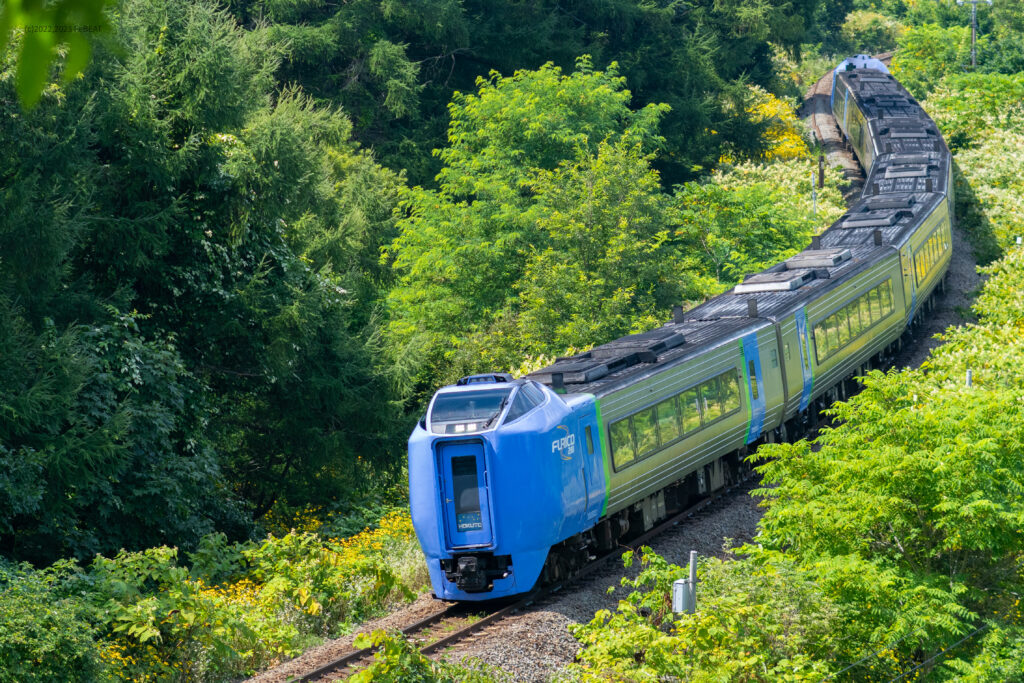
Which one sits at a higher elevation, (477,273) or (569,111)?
(569,111)

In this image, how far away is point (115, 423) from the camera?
16641 mm

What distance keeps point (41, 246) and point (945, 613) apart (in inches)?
513

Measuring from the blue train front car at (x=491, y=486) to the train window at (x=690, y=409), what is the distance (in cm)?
332

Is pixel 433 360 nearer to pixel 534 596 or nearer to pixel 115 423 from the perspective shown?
pixel 115 423

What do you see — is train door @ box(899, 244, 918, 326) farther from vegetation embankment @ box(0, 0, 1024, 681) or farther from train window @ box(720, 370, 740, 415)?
train window @ box(720, 370, 740, 415)

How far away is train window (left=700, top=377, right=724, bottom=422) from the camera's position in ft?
58.5

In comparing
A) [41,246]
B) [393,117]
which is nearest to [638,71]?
[393,117]

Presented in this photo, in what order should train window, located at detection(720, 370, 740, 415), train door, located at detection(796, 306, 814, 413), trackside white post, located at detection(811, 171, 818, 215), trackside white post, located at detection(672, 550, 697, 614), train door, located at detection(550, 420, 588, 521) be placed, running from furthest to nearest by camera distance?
1. trackside white post, located at detection(811, 171, 818, 215)
2. train door, located at detection(796, 306, 814, 413)
3. train window, located at detection(720, 370, 740, 415)
4. train door, located at detection(550, 420, 588, 521)
5. trackside white post, located at detection(672, 550, 697, 614)

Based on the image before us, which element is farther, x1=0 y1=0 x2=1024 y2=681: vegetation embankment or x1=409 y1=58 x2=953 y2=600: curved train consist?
x1=409 y1=58 x2=953 y2=600: curved train consist

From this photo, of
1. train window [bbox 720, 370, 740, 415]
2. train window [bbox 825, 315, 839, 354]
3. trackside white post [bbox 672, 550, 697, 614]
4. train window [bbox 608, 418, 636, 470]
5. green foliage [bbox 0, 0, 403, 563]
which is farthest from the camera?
train window [bbox 825, 315, 839, 354]

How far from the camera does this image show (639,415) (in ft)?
53.2

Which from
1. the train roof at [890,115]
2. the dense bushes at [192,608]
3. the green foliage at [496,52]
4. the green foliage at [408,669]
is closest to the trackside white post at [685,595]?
the green foliage at [408,669]

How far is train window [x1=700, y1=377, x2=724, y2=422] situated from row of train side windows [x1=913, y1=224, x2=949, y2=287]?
11.6 m

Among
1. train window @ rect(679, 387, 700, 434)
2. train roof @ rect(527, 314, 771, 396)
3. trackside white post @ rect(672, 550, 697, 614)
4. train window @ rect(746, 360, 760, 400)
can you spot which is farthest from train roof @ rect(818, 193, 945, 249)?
trackside white post @ rect(672, 550, 697, 614)
